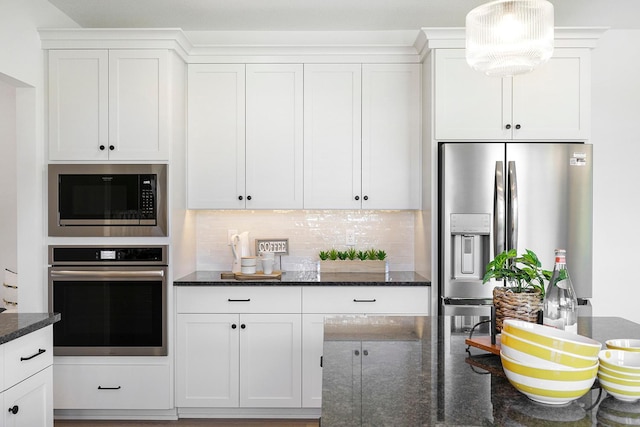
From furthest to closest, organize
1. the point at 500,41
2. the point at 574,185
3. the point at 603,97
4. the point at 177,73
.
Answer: the point at 603,97
the point at 177,73
the point at 574,185
the point at 500,41

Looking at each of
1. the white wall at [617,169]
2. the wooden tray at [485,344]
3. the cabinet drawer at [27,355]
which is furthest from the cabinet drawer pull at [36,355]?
the white wall at [617,169]

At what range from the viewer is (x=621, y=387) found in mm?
1189

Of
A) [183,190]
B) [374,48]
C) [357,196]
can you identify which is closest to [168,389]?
[183,190]

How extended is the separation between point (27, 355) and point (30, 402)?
0.19 metres

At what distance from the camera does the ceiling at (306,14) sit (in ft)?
10.8

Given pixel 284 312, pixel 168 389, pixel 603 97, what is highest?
pixel 603 97

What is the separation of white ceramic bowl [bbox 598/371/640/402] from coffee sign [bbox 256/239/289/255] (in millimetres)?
2809

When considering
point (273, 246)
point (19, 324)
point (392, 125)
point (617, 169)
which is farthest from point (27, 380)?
point (617, 169)

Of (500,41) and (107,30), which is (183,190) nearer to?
(107,30)

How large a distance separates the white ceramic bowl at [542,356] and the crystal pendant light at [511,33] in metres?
1.07

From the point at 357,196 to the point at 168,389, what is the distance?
1.78m

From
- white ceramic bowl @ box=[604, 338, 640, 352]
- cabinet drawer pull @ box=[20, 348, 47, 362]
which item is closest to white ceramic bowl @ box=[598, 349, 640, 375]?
white ceramic bowl @ box=[604, 338, 640, 352]

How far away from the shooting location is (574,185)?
10.3ft

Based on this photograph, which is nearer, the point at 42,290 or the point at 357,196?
the point at 42,290
